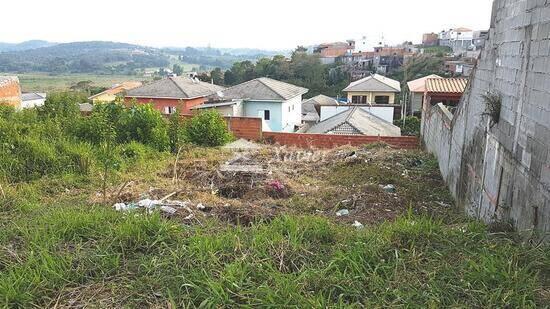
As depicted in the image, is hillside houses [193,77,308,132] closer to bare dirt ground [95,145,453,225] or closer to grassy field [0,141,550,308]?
bare dirt ground [95,145,453,225]

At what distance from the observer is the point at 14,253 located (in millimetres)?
3434

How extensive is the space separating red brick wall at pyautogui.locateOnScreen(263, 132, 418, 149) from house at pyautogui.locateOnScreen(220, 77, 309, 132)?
7.70 meters

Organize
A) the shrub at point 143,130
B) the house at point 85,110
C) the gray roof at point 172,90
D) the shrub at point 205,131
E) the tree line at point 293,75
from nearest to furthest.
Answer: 1. the shrub at point 143,130
2. the shrub at point 205,131
3. the house at point 85,110
4. the gray roof at point 172,90
5. the tree line at point 293,75

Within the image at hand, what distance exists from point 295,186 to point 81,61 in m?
121

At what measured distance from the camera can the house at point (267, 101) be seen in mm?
22344

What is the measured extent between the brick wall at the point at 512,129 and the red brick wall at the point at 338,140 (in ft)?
20.5

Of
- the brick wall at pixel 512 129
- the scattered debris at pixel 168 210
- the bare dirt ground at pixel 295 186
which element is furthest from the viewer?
the bare dirt ground at pixel 295 186

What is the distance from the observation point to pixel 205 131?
13281 mm

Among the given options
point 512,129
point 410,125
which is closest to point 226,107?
point 410,125

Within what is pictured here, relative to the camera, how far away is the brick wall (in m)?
3.78

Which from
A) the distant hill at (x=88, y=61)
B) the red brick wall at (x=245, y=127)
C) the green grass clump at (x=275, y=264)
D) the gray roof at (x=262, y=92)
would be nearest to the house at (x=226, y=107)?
the gray roof at (x=262, y=92)

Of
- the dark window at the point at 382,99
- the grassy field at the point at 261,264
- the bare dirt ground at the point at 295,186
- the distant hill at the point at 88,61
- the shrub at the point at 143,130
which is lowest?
the dark window at the point at 382,99

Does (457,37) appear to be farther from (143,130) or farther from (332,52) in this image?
(143,130)

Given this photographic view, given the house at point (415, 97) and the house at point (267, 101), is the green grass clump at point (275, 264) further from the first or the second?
the house at point (415, 97)
